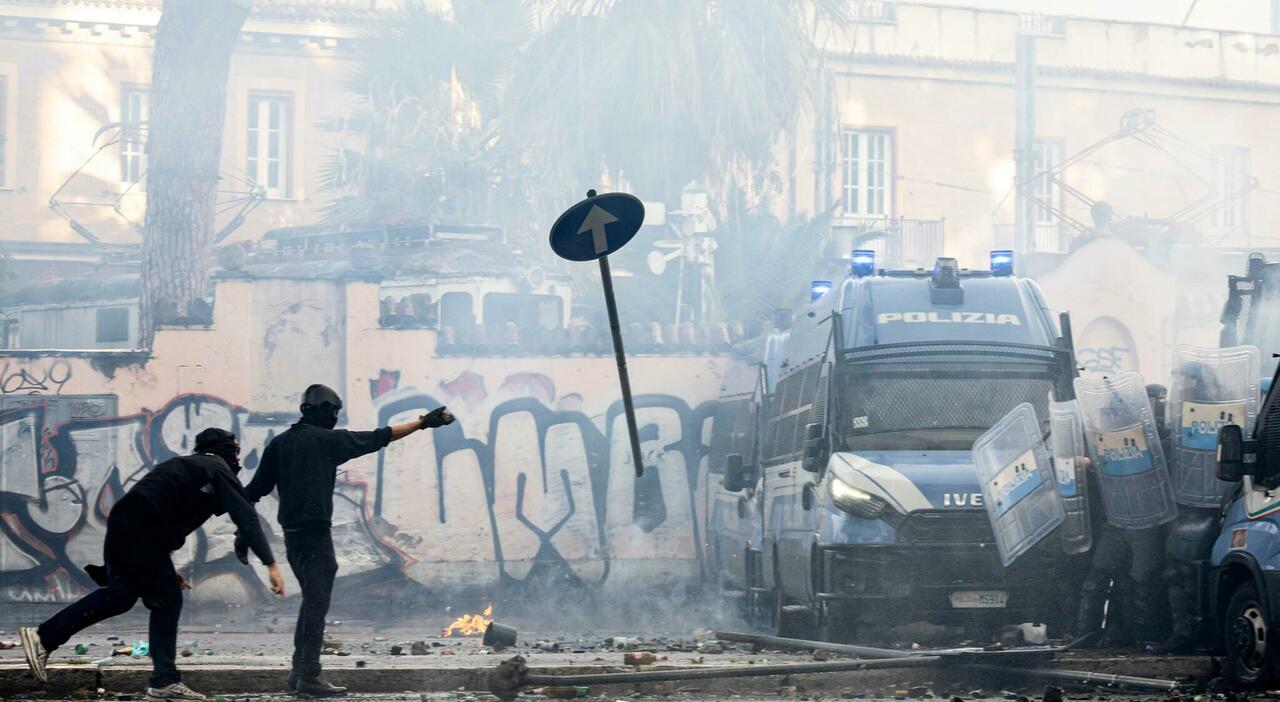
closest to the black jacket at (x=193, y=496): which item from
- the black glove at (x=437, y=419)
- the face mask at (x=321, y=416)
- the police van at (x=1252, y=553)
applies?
the face mask at (x=321, y=416)

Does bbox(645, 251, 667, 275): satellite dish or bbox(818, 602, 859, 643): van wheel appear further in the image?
bbox(645, 251, 667, 275): satellite dish

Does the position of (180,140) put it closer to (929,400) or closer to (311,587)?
(929,400)

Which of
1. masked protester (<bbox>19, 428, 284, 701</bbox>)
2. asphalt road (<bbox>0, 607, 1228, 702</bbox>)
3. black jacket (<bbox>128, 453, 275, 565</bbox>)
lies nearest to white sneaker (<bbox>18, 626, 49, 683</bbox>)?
masked protester (<bbox>19, 428, 284, 701</bbox>)

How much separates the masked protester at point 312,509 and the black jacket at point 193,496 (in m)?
0.25

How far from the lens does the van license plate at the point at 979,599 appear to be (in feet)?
35.6

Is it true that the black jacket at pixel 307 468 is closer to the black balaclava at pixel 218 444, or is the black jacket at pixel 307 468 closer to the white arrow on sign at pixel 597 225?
the black balaclava at pixel 218 444

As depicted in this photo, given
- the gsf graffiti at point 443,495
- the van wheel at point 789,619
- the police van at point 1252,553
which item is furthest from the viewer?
the gsf graffiti at point 443,495

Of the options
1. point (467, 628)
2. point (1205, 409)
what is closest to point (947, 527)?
point (1205, 409)

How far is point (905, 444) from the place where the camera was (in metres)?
11.6

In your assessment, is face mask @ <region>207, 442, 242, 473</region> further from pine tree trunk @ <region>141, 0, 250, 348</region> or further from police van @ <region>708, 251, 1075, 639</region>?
pine tree trunk @ <region>141, 0, 250, 348</region>

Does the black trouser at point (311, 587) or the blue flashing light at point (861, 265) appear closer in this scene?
the black trouser at point (311, 587)

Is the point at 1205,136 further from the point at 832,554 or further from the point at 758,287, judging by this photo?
the point at 832,554

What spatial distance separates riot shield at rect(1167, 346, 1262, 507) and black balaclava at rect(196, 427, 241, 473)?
583 cm

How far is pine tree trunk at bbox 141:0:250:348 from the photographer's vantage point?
Result: 22.9m
